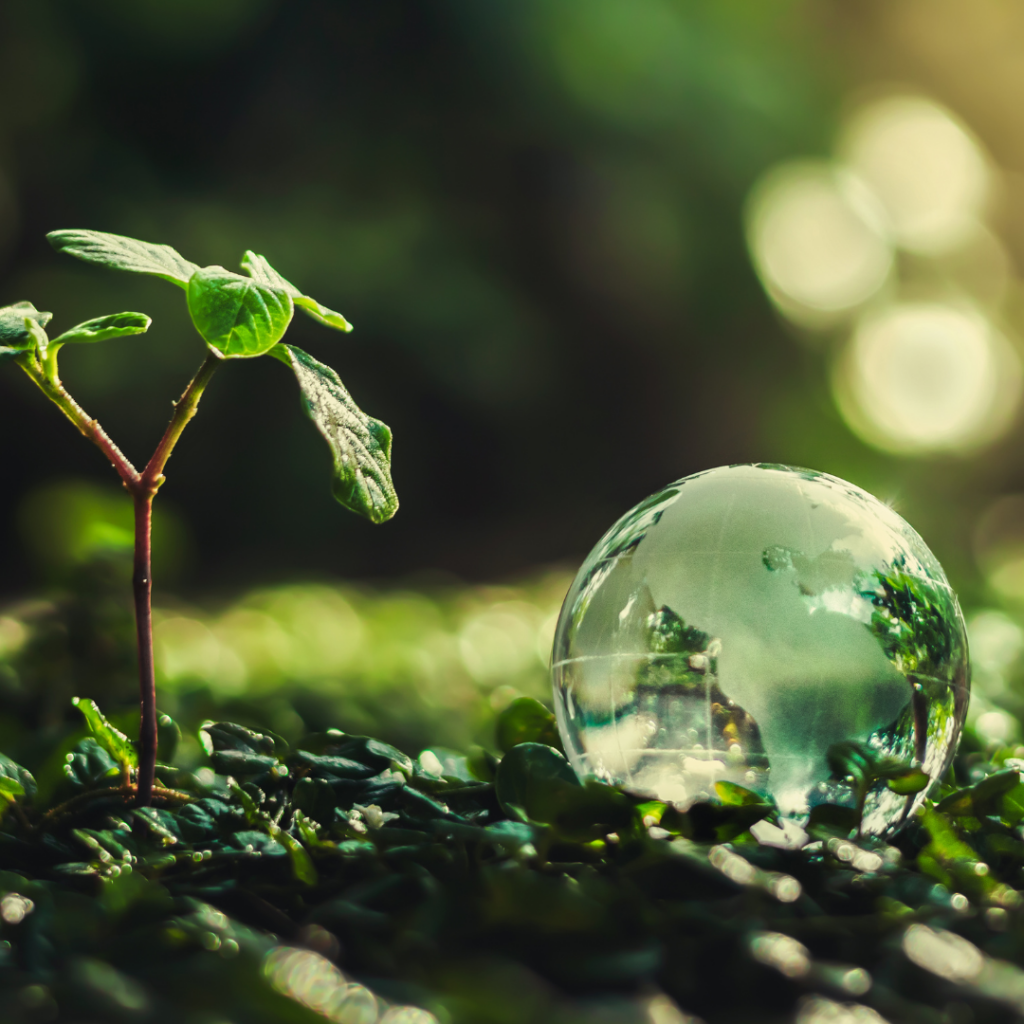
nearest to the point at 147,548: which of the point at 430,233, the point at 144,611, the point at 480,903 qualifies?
the point at 144,611

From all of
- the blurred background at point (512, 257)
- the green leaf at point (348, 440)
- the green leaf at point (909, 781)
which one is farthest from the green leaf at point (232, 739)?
the blurred background at point (512, 257)

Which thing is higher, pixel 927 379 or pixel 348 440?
pixel 927 379

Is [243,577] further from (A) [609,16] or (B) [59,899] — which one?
(B) [59,899]

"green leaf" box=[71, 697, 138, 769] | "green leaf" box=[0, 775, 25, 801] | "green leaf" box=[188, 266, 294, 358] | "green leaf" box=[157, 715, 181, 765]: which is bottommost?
"green leaf" box=[0, 775, 25, 801]

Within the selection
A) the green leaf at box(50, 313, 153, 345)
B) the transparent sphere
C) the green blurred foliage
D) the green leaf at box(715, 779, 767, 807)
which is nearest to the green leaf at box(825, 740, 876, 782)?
the transparent sphere

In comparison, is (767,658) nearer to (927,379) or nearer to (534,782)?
(534,782)

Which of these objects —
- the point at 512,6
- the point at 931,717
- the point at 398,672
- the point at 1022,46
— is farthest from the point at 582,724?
the point at 1022,46

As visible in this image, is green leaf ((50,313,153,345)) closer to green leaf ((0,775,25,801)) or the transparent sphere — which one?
green leaf ((0,775,25,801))
